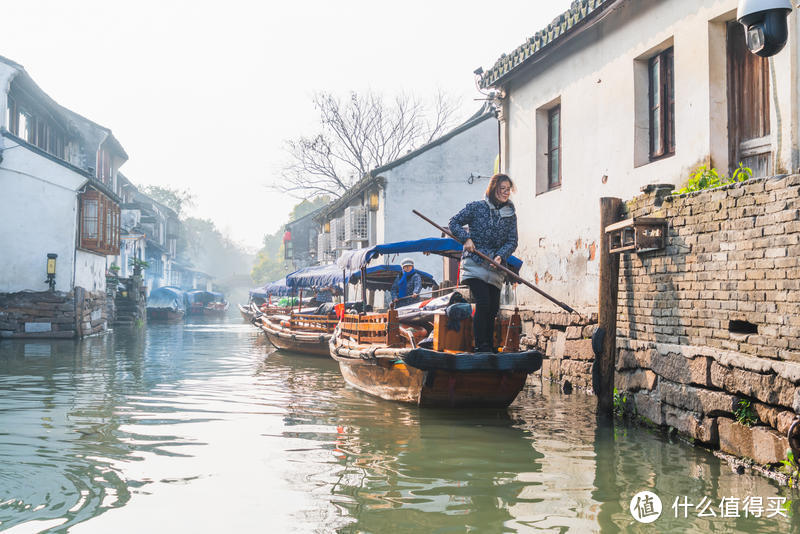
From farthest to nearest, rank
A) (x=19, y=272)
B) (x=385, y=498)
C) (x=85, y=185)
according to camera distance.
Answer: (x=85, y=185)
(x=19, y=272)
(x=385, y=498)

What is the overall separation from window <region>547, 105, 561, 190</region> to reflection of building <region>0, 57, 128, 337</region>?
15.2 meters

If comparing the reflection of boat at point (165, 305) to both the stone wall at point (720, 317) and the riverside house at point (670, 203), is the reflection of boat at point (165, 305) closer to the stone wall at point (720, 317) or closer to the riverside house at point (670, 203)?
the riverside house at point (670, 203)

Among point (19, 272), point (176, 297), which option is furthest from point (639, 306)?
point (176, 297)

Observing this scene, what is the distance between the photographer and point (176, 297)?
4056 cm

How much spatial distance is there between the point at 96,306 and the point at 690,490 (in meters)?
22.5

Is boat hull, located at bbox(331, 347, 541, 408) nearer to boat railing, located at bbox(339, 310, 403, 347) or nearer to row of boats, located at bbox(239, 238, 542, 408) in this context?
row of boats, located at bbox(239, 238, 542, 408)

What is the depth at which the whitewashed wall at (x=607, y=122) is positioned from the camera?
307 inches

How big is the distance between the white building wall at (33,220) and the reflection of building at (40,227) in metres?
0.03

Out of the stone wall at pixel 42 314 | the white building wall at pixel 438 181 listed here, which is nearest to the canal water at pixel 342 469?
the stone wall at pixel 42 314

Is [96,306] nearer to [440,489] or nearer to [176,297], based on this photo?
[176,297]

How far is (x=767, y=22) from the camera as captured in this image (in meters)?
5.81

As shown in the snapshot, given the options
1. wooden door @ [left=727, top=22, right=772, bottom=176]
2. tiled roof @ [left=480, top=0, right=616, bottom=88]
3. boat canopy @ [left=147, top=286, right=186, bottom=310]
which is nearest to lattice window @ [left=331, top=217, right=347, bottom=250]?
boat canopy @ [left=147, top=286, right=186, bottom=310]

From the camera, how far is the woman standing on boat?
25.6ft

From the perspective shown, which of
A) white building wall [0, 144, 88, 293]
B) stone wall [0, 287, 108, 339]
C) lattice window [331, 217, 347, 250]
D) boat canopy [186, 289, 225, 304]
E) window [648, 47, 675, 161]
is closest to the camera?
window [648, 47, 675, 161]
